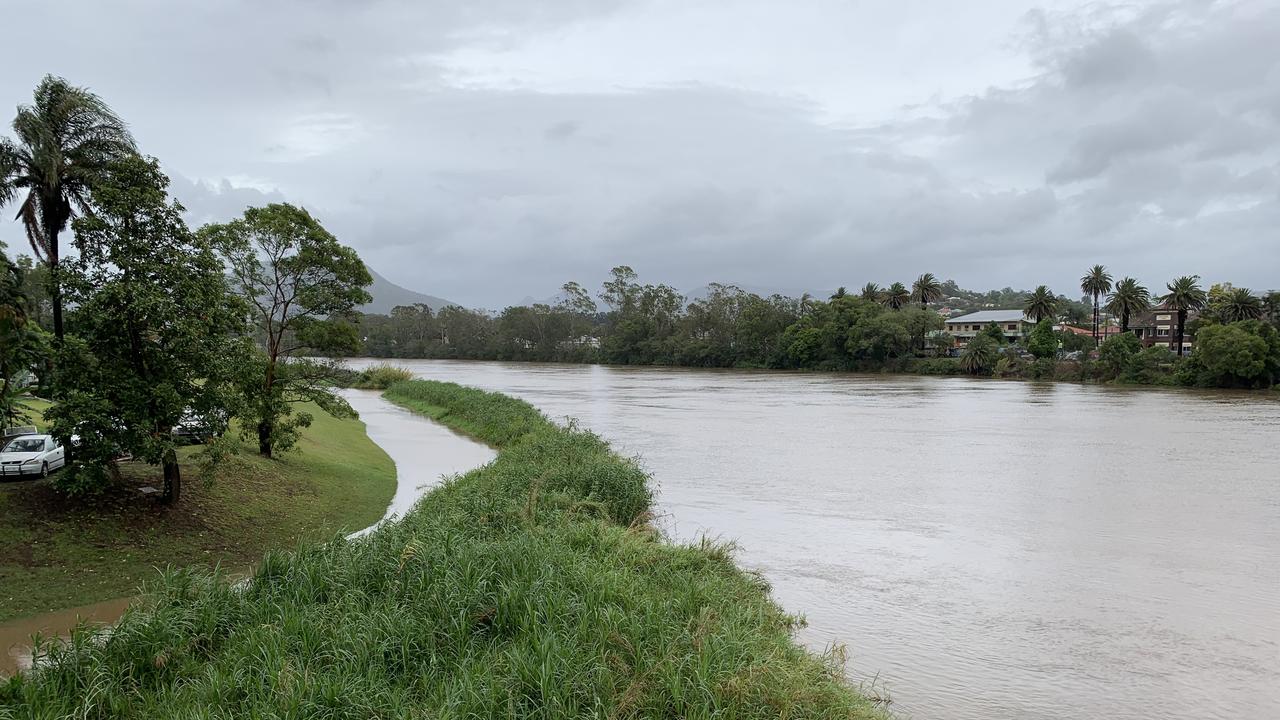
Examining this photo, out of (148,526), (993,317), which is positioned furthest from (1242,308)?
(148,526)

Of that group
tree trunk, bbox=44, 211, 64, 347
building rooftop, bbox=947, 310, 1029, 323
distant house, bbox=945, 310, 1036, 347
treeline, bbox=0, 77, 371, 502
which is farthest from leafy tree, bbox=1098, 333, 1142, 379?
tree trunk, bbox=44, 211, 64, 347

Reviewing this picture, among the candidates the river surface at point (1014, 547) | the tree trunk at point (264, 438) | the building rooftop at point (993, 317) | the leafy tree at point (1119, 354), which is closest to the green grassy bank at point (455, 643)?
the river surface at point (1014, 547)

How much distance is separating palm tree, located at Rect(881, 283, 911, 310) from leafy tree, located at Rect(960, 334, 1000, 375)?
24239 millimetres

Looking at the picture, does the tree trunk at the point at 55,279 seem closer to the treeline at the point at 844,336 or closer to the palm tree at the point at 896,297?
the treeline at the point at 844,336

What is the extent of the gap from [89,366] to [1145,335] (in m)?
105

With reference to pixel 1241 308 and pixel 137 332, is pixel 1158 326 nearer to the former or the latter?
pixel 1241 308

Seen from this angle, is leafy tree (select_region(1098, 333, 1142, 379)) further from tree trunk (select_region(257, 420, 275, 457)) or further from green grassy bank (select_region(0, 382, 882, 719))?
tree trunk (select_region(257, 420, 275, 457))

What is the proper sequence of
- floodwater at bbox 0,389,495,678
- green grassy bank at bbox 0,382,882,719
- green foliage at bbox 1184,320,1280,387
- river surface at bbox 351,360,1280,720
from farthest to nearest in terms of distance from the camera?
green foliage at bbox 1184,320,1280,387 → floodwater at bbox 0,389,495,678 → river surface at bbox 351,360,1280,720 → green grassy bank at bbox 0,382,882,719

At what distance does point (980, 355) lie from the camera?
86500 millimetres

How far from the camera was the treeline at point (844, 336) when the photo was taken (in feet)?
229

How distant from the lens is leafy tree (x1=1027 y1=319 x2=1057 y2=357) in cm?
8144

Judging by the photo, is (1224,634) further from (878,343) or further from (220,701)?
(878,343)

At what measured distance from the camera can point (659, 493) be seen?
70.6 ft

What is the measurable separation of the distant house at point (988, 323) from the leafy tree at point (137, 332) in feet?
316
